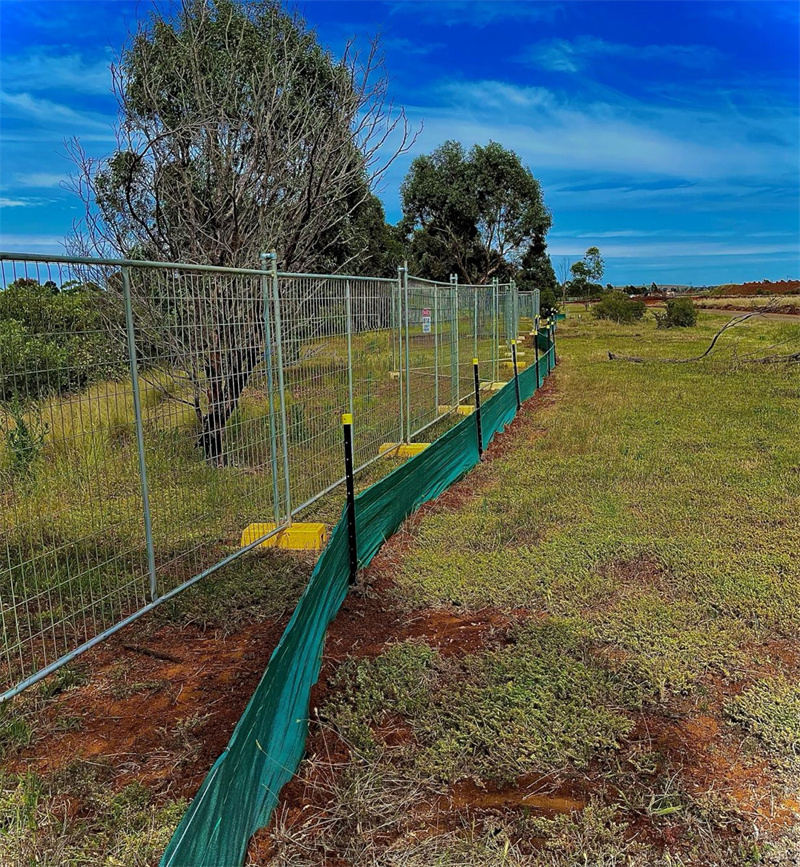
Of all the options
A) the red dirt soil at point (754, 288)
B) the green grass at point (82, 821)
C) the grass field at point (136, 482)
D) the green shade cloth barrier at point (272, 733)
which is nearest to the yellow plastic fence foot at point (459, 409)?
the grass field at point (136, 482)

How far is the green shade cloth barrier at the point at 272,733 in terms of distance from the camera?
205 centimetres

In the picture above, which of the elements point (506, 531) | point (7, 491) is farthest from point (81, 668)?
point (506, 531)

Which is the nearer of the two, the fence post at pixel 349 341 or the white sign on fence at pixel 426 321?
the fence post at pixel 349 341

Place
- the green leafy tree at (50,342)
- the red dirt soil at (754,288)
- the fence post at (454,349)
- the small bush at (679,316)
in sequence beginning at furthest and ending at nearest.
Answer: the red dirt soil at (754,288), the small bush at (679,316), the fence post at (454,349), the green leafy tree at (50,342)

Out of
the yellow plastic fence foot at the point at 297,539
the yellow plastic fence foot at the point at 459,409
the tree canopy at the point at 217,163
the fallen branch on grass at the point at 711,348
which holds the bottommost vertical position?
the yellow plastic fence foot at the point at 297,539

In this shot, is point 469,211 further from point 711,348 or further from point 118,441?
point 118,441

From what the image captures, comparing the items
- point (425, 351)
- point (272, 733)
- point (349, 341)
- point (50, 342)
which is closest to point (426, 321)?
point (425, 351)

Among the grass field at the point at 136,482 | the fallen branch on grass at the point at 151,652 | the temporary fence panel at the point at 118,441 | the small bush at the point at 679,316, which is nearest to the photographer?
the temporary fence panel at the point at 118,441

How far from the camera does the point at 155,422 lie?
13.3 feet

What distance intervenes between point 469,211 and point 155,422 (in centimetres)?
3378

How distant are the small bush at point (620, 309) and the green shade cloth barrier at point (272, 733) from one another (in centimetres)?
3907

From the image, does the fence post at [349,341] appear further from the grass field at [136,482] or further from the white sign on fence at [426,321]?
the white sign on fence at [426,321]

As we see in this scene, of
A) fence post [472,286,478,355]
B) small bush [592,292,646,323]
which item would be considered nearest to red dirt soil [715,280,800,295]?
small bush [592,292,646,323]

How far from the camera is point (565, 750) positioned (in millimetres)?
3086
